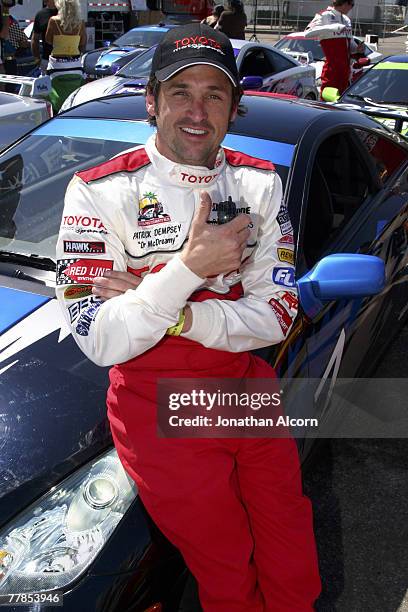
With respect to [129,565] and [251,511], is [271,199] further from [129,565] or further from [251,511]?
[129,565]

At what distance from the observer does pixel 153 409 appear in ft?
5.46

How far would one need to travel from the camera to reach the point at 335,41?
8.49 m

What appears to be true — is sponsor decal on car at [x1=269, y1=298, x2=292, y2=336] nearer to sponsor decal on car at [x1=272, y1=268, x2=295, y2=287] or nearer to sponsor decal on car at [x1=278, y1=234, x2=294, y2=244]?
sponsor decal on car at [x1=272, y1=268, x2=295, y2=287]

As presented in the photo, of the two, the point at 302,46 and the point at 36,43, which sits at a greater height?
the point at 36,43

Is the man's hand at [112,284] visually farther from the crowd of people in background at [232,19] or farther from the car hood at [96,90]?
the crowd of people in background at [232,19]

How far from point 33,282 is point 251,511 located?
108 centimetres

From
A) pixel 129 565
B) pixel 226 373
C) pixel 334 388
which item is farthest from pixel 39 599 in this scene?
pixel 334 388

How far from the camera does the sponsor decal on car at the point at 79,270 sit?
5.37ft

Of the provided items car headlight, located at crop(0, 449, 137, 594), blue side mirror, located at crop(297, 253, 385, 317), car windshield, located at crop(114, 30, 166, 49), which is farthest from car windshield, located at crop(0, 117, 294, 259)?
car windshield, located at crop(114, 30, 166, 49)

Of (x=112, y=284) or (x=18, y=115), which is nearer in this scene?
(x=112, y=284)

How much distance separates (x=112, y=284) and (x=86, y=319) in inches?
4.3

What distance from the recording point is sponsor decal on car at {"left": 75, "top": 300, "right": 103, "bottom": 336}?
159cm

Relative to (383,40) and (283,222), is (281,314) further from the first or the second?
(383,40)

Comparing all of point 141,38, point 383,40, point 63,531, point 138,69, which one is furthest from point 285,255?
point 383,40
